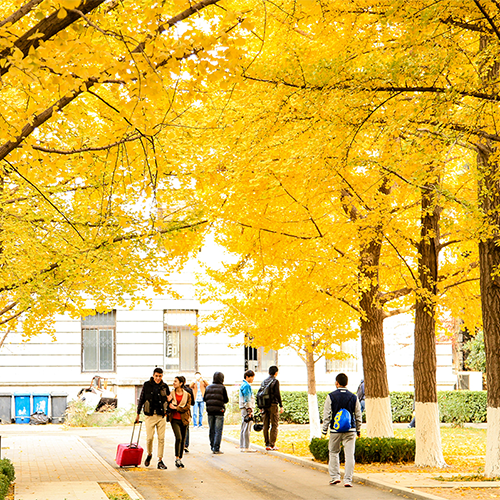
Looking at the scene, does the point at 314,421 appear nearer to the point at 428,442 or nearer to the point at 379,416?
the point at 379,416

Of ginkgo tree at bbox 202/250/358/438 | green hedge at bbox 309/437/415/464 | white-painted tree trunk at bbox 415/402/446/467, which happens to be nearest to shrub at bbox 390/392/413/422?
ginkgo tree at bbox 202/250/358/438

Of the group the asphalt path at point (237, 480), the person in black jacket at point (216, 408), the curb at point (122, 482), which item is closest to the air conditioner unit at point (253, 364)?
the asphalt path at point (237, 480)

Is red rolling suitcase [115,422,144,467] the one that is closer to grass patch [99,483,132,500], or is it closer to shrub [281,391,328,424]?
grass patch [99,483,132,500]

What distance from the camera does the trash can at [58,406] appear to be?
94.0 ft

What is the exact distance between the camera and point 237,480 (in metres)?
13.4

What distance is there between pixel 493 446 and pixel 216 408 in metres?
6.89

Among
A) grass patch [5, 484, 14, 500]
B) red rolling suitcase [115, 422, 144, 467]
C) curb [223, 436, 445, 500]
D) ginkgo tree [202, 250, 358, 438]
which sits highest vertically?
ginkgo tree [202, 250, 358, 438]

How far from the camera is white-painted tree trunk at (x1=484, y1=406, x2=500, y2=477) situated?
12.5m

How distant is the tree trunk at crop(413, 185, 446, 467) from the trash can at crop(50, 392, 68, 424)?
56.5ft

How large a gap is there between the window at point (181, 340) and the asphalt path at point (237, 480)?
40.6ft

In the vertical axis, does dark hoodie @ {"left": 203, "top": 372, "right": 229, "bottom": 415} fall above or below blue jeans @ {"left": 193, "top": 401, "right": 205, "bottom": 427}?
above

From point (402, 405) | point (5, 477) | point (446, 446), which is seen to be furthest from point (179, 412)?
point (402, 405)

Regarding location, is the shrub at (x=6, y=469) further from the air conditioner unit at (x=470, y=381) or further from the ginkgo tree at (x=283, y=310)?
the air conditioner unit at (x=470, y=381)

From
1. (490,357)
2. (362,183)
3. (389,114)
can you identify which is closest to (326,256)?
(362,183)
